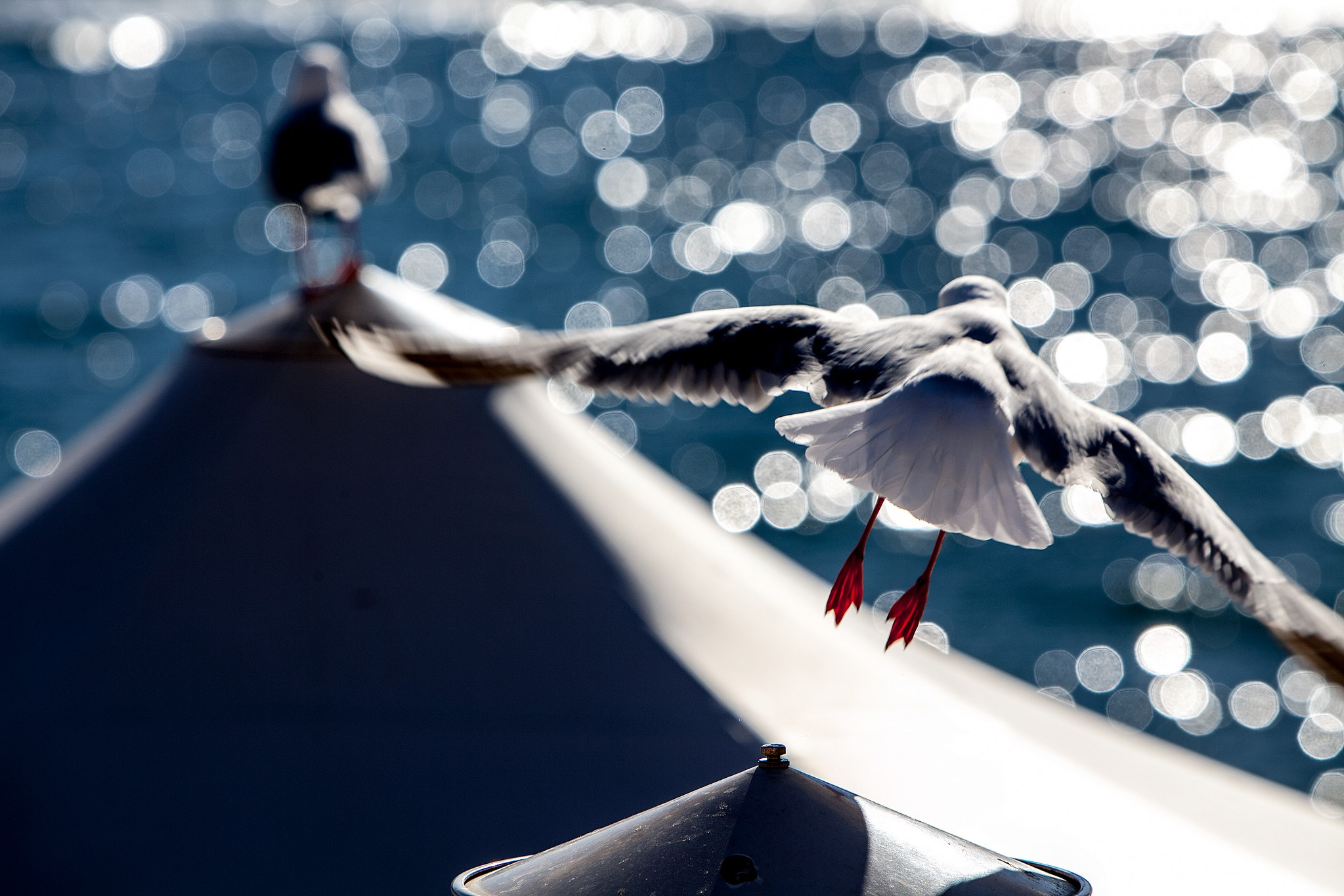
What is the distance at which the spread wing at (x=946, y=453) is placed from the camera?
99.4 inches

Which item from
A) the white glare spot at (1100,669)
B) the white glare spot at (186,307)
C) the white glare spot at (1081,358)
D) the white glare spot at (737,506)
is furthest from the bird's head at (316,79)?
the white glare spot at (186,307)

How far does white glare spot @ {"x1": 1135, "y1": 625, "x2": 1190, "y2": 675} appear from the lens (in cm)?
1303

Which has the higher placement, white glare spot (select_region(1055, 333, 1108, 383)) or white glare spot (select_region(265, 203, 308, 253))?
white glare spot (select_region(265, 203, 308, 253))

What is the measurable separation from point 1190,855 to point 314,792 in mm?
1666

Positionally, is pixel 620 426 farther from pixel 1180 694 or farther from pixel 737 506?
pixel 1180 694

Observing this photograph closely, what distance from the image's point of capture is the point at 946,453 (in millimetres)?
2523

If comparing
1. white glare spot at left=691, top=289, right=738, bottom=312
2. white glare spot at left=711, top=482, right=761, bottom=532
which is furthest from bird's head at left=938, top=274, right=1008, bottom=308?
white glare spot at left=691, top=289, right=738, bottom=312

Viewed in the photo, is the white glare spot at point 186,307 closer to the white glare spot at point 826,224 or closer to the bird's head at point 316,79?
the white glare spot at point 826,224

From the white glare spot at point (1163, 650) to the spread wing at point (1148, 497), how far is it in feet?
35.9

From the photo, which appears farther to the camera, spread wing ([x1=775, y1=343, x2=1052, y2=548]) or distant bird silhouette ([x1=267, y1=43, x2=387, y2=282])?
distant bird silhouette ([x1=267, y1=43, x2=387, y2=282])

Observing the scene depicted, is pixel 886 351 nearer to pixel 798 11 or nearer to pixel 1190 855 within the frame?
pixel 1190 855

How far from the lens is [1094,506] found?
1538 cm

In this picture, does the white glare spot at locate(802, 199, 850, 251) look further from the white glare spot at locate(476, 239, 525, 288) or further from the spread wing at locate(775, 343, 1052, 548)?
the spread wing at locate(775, 343, 1052, 548)

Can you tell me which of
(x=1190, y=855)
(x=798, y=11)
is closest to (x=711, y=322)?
(x=1190, y=855)
